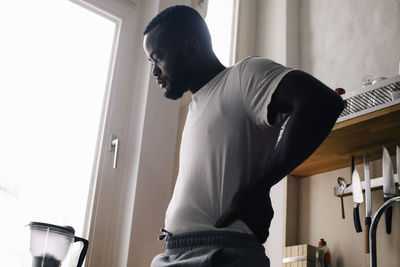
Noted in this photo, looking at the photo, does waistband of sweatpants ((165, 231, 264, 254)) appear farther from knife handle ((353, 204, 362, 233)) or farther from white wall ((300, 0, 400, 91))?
white wall ((300, 0, 400, 91))

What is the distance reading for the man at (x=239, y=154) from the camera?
67cm

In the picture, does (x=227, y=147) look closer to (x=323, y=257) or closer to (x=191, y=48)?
(x=191, y=48)

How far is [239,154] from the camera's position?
2.40ft

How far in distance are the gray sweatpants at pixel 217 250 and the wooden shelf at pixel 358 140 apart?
2.85 ft

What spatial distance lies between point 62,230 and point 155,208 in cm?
53

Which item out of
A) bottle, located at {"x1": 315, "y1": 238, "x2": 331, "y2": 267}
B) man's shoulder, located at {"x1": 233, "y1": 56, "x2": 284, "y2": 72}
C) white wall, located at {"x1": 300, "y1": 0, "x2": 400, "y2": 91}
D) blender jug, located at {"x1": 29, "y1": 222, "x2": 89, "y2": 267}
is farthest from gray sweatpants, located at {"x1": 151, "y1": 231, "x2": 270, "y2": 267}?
white wall, located at {"x1": 300, "y1": 0, "x2": 400, "y2": 91}

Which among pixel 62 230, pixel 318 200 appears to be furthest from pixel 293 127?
pixel 318 200

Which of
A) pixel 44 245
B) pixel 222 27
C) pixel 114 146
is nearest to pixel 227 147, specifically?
pixel 44 245

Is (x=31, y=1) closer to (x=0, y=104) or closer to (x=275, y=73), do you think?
(x=0, y=104)

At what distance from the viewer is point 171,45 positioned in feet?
2.86

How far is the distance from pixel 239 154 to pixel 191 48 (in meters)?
0.25

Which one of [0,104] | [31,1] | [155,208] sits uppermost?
[31,1]

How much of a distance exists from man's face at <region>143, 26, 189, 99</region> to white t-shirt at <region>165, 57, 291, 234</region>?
4.1 inches

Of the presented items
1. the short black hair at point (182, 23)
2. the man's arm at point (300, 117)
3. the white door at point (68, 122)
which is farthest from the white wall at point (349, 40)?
the man's arm at point (300, 117)
